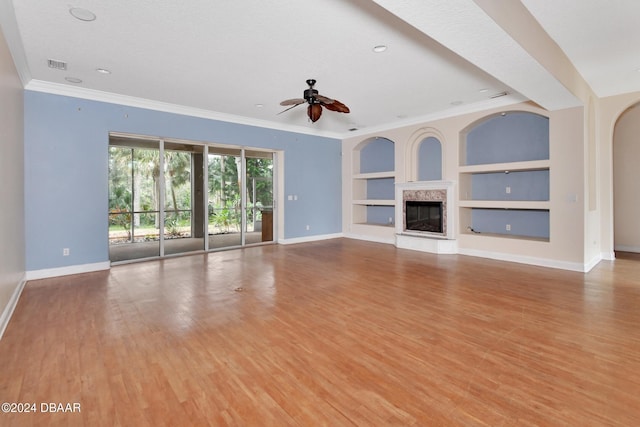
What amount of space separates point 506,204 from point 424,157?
7.26 ft

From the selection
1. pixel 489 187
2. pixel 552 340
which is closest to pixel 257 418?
pixel 552 340

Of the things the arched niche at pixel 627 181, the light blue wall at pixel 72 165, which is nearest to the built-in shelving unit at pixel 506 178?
the arched niche at pixel 627 181

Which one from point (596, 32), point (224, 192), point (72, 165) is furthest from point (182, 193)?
point (596, 32)

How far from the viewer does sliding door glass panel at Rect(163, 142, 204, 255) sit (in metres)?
6.64

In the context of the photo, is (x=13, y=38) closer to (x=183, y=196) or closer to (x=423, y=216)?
(x=183, y=196)

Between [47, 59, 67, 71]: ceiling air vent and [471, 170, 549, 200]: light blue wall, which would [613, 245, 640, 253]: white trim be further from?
[47, 59, 67, 71]: ceiling air vent

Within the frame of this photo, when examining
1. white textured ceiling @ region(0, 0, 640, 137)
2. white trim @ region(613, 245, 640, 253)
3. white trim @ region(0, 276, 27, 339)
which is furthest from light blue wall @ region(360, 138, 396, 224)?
white trim @ region(0, 276, 27, 339)

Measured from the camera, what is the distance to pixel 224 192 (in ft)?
23.6

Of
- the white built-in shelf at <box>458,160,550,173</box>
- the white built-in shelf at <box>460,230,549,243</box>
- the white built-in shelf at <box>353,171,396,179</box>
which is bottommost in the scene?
the white built-in shelf at <box>460,230,549,243</box>

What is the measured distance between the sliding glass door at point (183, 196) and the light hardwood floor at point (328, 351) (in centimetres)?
191

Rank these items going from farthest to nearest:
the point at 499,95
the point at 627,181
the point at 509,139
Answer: the point at 627,181
the point at 509,139
the point at 499,95

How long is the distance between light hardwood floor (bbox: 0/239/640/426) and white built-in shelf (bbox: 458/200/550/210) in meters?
1.43

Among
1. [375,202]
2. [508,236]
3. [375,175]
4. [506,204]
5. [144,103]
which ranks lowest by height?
[508,236]

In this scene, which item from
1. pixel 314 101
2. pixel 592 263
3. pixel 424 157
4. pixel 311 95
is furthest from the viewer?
pixel 424 157
